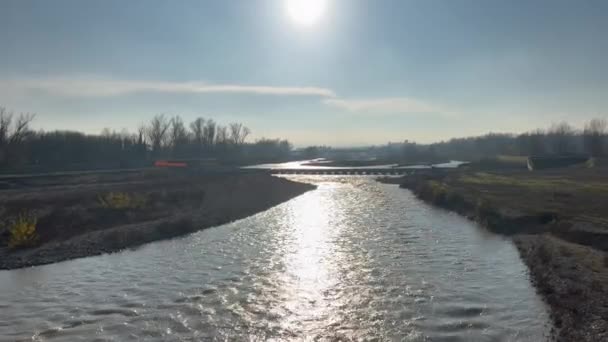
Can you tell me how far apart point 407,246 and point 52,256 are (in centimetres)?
2126

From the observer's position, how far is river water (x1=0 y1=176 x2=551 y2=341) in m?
14.3

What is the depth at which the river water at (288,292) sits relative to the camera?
14.3 meters

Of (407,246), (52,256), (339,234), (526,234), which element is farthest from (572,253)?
(52,256)

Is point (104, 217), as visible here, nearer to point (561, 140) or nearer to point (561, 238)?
point (561, 238)

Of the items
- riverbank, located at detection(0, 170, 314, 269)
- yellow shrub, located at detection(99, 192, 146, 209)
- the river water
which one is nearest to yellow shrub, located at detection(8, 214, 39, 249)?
riverbank, located at detection(0, 170, 314, 269)

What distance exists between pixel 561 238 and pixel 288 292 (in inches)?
698

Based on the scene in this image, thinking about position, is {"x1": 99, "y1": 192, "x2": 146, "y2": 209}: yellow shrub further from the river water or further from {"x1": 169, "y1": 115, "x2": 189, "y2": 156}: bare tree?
{"x1": 169, "y1": 115, "x2": 189, "y2": 156}: bare tree

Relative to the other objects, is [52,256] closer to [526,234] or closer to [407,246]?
[407,246]

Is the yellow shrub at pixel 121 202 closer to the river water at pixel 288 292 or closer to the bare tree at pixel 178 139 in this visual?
the river water at pixel 288 292

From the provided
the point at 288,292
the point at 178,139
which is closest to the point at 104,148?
the point at 178,139

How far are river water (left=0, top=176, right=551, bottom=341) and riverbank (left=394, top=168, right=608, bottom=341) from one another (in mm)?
822

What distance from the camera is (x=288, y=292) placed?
18312 millimetres

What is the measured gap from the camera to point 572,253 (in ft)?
71.1

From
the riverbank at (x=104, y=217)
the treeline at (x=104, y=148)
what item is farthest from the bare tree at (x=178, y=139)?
the riverbank at (x=104, y=217)
